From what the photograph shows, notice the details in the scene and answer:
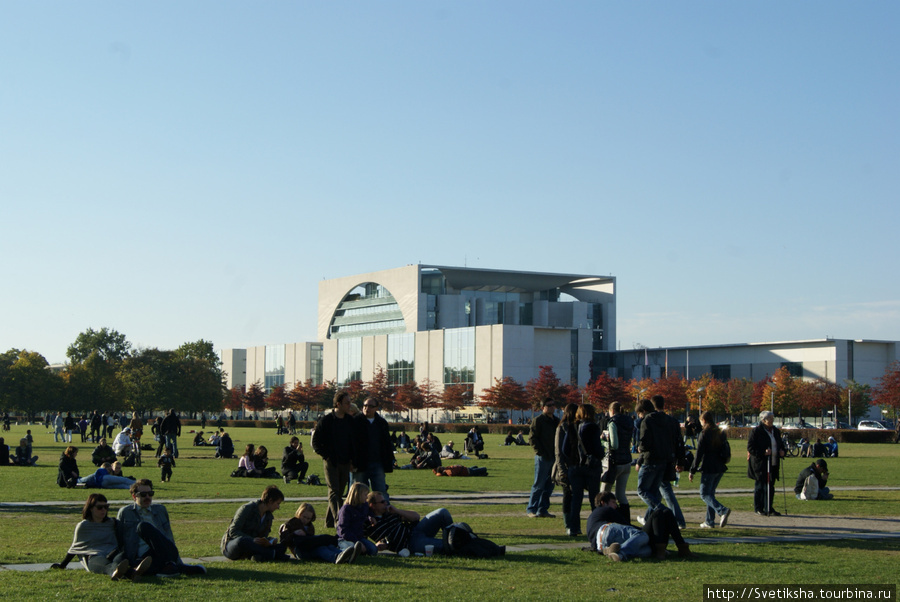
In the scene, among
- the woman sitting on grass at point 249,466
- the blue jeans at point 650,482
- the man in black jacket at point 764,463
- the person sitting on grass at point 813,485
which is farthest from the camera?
the woman sitting on grass at point 249,466

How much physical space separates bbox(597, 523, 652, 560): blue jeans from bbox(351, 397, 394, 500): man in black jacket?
318 centimetres

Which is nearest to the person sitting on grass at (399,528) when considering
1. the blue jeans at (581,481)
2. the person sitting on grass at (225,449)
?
the blue jeans at (581,481)

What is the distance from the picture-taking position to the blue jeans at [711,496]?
46.5 feet

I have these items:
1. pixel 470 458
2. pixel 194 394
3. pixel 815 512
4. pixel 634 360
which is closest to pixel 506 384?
pixel 634 360

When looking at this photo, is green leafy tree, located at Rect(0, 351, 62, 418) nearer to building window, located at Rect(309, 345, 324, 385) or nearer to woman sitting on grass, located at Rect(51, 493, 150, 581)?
building window, located at Rect(309, 345, 324, 385)

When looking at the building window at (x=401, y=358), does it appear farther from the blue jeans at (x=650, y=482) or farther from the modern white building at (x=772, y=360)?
the blue jeans at (x=650, y=482)

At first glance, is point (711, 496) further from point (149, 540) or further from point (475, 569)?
point (149, 540)

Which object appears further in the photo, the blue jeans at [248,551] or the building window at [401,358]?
the building window at [401,358]

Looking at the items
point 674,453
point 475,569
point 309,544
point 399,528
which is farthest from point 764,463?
point 309,544

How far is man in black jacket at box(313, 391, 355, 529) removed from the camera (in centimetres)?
1306

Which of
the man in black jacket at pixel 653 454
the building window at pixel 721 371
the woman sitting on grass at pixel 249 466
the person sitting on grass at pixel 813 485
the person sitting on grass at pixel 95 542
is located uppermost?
the building window at pixel 721 371

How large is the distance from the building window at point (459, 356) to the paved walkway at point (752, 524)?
8450cm

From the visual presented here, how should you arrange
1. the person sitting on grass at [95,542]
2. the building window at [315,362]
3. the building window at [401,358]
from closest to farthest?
1. the person sitting on grass at [95,542]
2. the building window at [401,358]
3. the building window at [315,362]

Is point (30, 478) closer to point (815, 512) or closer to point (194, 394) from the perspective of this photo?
point (815, 512)
